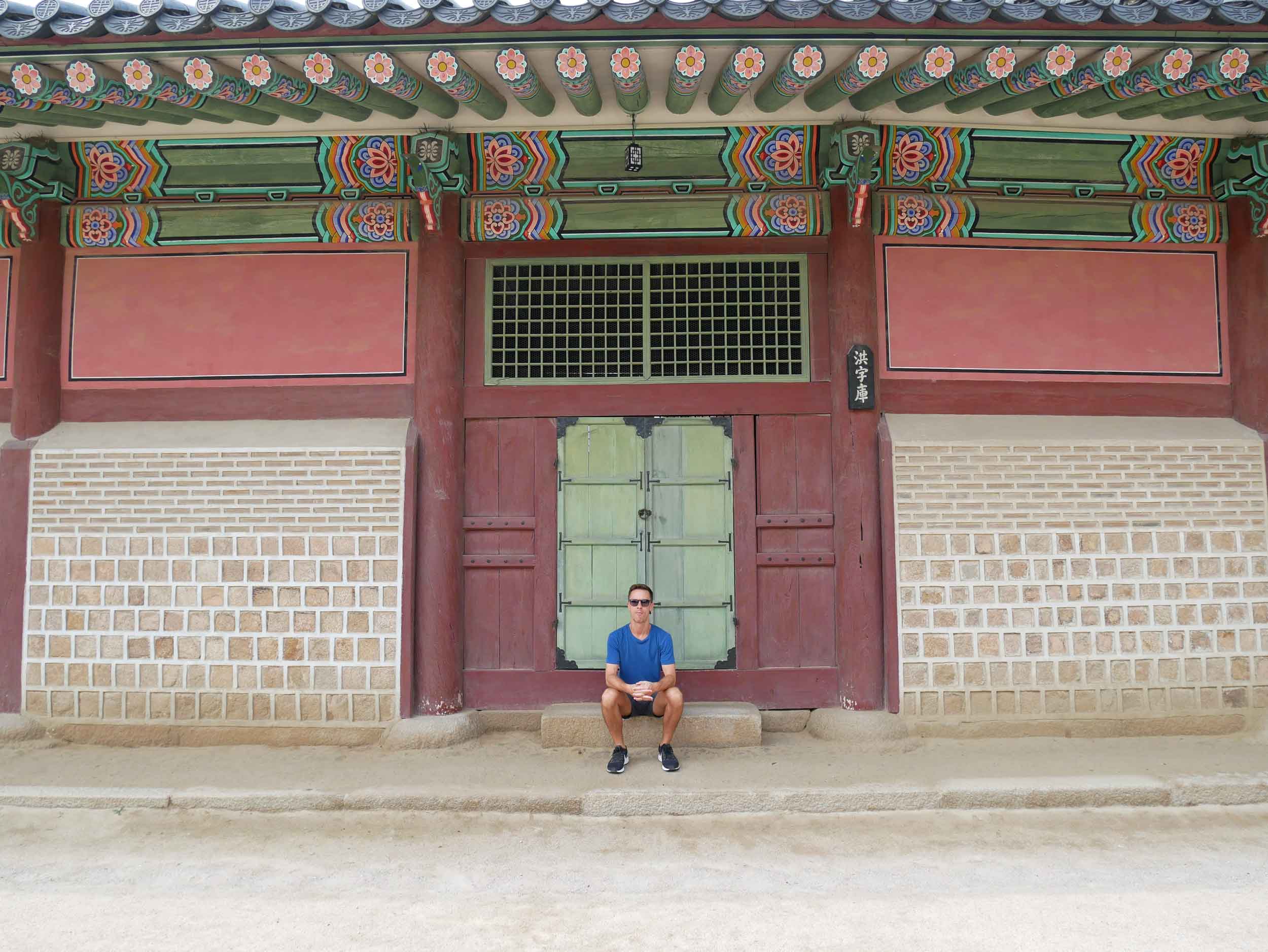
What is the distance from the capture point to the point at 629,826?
171 inches

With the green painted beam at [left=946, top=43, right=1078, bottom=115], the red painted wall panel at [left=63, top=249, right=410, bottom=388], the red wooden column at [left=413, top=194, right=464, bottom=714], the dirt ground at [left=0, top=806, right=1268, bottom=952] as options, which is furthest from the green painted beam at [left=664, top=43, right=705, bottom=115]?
the dirt ground at [left=0, top=806, right=1268, bottom=952]

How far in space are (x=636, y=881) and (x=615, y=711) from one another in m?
1.34

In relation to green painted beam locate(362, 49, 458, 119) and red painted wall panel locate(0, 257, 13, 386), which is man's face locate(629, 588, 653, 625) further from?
red painted wall panel locate(0, 257, 13, 386)

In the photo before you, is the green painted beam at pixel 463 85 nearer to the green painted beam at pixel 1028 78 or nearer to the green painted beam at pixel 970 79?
the green painted beam at pixel 970 79

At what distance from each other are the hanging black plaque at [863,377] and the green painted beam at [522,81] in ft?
7.95

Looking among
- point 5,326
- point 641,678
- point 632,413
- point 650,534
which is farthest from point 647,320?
point 5,326

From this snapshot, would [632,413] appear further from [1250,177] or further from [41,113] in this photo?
[1250,177]

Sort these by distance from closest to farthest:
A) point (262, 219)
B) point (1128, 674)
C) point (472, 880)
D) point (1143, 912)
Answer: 1. point (1143, 912)
2. point (472, 880)
3. point (1128, 674)
4. point (262, 219)

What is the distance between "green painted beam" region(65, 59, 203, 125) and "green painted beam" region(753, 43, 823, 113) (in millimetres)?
3061

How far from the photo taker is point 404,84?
454 cm

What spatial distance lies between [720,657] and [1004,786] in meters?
1.84

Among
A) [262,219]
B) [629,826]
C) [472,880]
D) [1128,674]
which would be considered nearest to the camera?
[472,880]

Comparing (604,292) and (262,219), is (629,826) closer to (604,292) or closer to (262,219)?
(604,292)

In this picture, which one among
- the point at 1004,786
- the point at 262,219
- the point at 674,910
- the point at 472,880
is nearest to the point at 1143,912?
the point at 1004,786
